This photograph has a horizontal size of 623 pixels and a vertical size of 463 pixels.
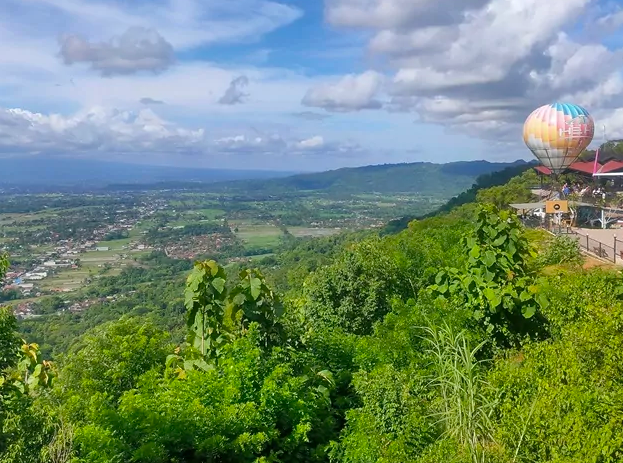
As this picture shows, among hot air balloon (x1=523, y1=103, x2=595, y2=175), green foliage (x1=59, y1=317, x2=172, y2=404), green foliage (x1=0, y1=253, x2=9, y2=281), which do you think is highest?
hot air balloon (x1=523, y1=103, x2=595, y2=175)

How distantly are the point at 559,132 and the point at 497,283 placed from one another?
21183 millimetres

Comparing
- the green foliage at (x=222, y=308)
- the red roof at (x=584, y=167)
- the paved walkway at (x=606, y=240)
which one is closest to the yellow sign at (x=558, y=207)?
the paved walkway at (x=606, y=240)

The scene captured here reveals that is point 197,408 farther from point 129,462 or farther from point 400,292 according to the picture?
point 400,292

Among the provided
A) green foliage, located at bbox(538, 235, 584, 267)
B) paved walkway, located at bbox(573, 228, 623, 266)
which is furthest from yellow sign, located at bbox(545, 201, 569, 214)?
green foliage, located at bbox(538, 235, 584, 267)

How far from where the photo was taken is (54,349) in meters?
35.2

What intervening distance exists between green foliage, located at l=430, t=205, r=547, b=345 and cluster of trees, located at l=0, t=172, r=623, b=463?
3cm

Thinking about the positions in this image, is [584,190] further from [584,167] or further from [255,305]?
[255,305]

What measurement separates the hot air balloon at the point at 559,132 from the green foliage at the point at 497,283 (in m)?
20.1

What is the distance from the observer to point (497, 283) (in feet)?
29.5

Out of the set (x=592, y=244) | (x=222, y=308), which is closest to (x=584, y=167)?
(x=592, y=244)

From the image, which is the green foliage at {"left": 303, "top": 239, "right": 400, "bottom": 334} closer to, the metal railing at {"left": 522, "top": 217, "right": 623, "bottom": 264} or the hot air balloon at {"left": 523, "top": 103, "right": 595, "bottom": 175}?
the metal railing at {"left": 522, "top": 217, "right": 623, "bottom": 264}

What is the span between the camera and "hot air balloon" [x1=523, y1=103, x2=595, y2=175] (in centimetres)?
2708

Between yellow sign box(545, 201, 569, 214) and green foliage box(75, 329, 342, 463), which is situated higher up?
yellow sign box(545, 201, 569, 214)

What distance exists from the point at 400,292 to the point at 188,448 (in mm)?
8182
